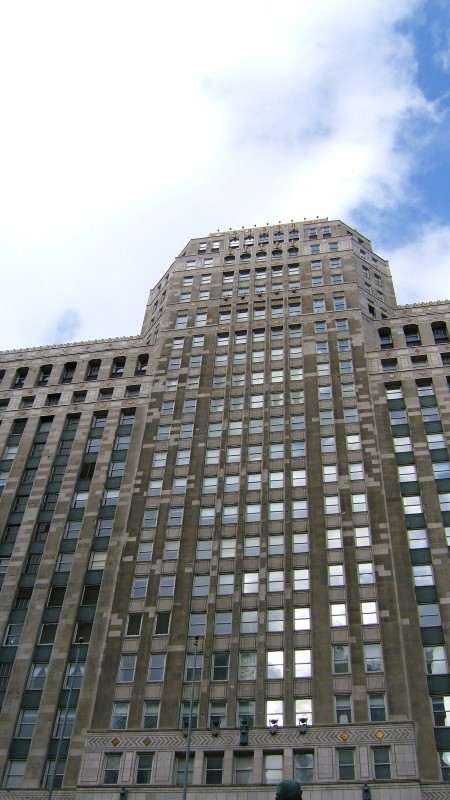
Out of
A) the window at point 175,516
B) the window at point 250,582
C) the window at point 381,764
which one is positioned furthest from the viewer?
the window at point 175,516

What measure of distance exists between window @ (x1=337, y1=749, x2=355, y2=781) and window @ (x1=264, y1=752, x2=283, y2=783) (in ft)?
12.3

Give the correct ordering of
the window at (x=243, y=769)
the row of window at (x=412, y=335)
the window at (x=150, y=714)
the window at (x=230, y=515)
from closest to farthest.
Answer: the window at (x=243, y=769) → the window at (x=150, y=714) → the window at (x=230, y=515) → the row of window at (x=412, y=335)

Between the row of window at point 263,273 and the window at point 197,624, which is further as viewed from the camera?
the row of window at point 263,273

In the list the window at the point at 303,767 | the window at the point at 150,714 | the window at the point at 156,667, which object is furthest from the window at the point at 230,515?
the window at the point at 303,767

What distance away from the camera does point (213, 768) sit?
52.8m

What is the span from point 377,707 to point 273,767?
7848mm

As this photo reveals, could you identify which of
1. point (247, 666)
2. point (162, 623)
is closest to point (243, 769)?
point (247, 666)

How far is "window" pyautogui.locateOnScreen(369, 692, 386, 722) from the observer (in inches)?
2102

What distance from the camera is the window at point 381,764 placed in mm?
50281

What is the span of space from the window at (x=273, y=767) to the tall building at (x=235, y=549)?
9 centimetres

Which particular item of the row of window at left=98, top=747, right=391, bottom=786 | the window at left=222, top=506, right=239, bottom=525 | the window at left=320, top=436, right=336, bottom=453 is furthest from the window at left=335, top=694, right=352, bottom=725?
the window at left=320, top=436, right=336, bottom=453

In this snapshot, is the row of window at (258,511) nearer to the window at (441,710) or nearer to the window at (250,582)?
the window at (250,582)

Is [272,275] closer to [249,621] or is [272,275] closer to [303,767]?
[249,621]

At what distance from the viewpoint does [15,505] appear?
75562 millimetres
